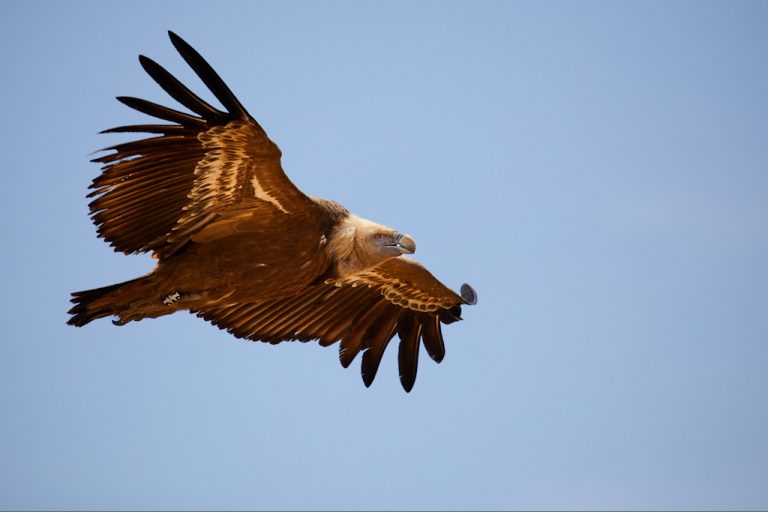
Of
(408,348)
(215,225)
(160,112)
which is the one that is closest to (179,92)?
(160,112)

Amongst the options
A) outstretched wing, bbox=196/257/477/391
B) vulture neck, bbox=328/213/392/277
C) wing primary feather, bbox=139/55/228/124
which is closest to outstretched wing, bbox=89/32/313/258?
wing primary feather, bbox=139/55/228/124

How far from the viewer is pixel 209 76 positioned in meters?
11.0

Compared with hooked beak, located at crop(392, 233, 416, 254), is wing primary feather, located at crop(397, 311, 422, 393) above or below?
below

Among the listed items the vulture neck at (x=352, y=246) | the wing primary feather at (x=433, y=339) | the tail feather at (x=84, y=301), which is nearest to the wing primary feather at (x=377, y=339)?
the wing primary feather at (x=433, y=339)

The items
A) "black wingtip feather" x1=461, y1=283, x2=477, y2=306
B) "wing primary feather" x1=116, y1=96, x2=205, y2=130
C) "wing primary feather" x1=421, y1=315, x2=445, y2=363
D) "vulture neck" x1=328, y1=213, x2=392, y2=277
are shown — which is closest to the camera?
"wing primary feather" x1=116, y1=96, x2=205, y2=130

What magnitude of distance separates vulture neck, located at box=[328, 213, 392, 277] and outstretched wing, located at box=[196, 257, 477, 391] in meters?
1.13

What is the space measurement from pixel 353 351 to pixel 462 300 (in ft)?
4.55

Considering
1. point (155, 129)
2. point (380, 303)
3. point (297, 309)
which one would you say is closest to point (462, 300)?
point (380, 303)

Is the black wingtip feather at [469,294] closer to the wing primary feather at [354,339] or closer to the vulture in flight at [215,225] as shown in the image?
the vulture in flight at [215,225]

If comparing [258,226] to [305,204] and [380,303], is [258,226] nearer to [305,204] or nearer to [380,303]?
[305,204]

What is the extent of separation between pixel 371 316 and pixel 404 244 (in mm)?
1869

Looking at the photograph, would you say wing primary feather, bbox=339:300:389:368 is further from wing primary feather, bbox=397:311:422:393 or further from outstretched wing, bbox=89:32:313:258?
outstretched wing, bbox=89:32:313:258

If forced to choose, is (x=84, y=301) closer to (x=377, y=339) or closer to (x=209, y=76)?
(x=209, y=76)

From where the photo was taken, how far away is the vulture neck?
13.1m
